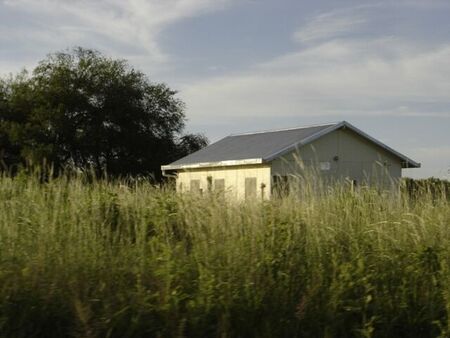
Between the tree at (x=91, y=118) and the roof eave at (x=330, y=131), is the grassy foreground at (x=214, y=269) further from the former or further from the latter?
the tree at (x=91, y=118)

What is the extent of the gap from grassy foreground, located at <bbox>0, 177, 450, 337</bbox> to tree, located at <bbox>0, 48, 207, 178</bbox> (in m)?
33.9

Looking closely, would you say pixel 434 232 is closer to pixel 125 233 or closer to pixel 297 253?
pixel 297 253

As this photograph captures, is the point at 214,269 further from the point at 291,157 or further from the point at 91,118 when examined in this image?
the point at 91,118

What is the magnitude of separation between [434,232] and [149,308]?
427cm

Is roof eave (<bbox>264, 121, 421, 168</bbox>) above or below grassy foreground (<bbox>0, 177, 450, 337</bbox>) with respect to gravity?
above

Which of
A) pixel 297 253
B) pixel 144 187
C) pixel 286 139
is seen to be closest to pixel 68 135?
pixel 286 139

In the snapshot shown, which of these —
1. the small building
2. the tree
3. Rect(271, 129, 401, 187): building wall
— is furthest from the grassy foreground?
the tree

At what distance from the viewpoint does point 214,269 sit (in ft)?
21.5

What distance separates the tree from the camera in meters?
43.2

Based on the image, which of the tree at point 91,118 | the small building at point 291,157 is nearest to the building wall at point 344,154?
the small building at point 291,157

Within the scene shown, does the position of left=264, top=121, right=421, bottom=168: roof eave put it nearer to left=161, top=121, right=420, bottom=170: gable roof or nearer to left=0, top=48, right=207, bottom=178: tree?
left=161, top=121, right=420, bottom=170: gable roof

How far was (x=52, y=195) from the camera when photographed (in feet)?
28.8

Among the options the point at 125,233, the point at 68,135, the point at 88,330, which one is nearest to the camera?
the point at 88,330

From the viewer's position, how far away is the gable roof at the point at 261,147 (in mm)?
26969
